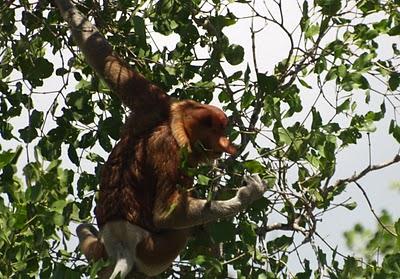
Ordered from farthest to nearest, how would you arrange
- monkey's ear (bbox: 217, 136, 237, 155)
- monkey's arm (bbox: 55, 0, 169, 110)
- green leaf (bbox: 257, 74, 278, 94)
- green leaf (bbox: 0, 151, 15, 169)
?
monkey's arm (bbox: 55, 0, 169, 110), monkey's ear (bbox: 217, 136, 237, 155), green leaf (bbox: 257, 74, 278, 94), green leaf (bbox: 0, 151, 15, 169)

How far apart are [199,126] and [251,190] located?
0.98 metres

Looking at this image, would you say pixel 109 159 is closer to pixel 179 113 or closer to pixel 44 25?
pixel 179 113

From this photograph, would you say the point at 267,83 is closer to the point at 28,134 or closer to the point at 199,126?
the point at 199,126

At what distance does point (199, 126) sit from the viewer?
698 centimetres

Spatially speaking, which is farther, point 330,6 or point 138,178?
point 138,178

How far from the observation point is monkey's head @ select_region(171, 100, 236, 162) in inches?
267

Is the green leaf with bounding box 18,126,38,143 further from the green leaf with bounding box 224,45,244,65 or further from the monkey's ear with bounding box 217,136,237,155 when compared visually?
the green leaf with bounding box 224,45,244,65

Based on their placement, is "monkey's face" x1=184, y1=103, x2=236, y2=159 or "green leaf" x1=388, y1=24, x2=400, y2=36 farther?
"monkey's face" x1=184, y1=103, x2=236, y2=159

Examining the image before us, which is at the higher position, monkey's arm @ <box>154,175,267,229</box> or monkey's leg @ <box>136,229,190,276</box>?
monkey's arm @ <box>154,175,267,229</box>

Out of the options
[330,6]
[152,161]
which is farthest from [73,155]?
[330,6]

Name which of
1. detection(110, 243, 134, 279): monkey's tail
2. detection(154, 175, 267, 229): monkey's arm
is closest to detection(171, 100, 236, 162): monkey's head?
detection(154, 175, 267, 229): monkey's arm

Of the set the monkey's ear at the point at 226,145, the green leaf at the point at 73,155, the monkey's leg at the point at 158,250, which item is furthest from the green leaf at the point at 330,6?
the green leaf at the point at 73,155

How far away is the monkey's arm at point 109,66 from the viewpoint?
7.23m

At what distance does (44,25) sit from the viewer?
7.16 m
